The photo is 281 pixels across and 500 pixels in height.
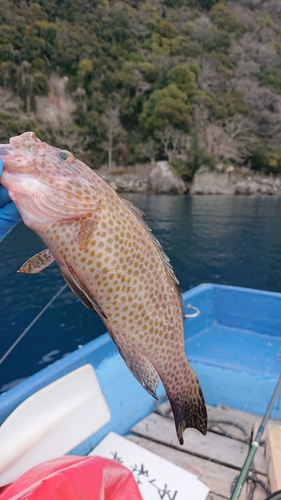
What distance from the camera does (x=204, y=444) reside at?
393 cm

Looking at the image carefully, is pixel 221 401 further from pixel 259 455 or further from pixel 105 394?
pixel 105 394

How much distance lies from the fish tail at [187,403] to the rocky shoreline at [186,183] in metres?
42.5

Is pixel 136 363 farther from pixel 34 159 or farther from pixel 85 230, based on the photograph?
pixel 34 159

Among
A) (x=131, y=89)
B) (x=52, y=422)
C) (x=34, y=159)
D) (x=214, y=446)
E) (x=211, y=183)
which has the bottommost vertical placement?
(x=211, y=183)

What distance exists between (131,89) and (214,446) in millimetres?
59596

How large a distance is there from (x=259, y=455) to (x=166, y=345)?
2.58 m

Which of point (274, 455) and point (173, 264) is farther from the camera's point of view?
point (173, 264)

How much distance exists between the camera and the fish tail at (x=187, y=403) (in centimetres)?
198

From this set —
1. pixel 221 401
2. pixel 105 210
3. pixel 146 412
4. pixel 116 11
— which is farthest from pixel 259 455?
pixel 116 11

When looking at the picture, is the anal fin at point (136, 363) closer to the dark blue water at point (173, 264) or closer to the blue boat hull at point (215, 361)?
the blue boat hull at point (215, 361)

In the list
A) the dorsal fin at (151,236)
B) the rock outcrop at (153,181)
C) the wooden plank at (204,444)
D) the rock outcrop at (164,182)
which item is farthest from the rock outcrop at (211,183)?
the dorsal fin at (151,236)

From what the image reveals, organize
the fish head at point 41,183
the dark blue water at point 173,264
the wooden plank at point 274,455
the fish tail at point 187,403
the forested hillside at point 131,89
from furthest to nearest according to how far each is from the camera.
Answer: the forested hillside at point 131,89 → the dark blue water at point 173,264 → the wooden plank at point 274,455 → the fish tail at point 187,403 → the fish head at point 41,183

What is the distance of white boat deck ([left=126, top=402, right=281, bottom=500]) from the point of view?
11.4 feet

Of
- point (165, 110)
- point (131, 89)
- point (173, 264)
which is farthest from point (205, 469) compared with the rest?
point (131, 89)
